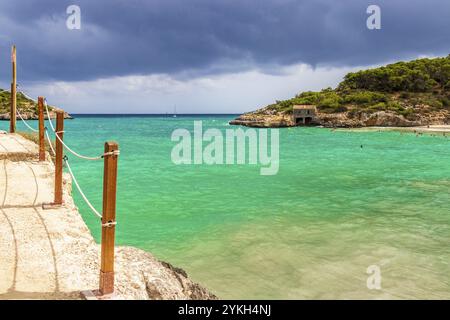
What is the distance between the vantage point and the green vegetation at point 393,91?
9300cm

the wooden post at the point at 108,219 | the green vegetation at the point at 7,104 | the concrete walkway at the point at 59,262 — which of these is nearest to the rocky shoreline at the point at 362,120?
the green vegetation at the point at 7,104

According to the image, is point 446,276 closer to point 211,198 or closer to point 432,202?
point 432,202

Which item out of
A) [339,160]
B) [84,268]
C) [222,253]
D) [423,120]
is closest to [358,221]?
[222,253]

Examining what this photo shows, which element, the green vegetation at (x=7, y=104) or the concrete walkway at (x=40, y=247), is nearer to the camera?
the concrete walkway at (x=40, y=247)

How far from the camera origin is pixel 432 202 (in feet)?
52.1

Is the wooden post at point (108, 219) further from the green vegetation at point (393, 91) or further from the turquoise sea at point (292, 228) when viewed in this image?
the green vegetation at point (393, 91)

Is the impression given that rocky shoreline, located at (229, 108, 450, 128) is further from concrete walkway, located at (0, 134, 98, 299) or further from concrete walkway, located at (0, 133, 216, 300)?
concrete walkway, located at (0, 133, 216, 300)

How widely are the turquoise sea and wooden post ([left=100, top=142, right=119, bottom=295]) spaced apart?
156 inches

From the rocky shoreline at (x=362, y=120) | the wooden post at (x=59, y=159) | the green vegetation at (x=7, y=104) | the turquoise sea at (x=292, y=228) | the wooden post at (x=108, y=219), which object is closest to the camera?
the wooden post at (x=108, y=219)

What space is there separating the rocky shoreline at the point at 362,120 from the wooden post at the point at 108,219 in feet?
294

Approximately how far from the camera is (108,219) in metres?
4.35

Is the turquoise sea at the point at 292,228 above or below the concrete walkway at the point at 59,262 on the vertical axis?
below

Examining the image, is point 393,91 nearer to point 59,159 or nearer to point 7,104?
point 59,159

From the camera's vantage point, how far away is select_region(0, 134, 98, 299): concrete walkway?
434 centimetres
